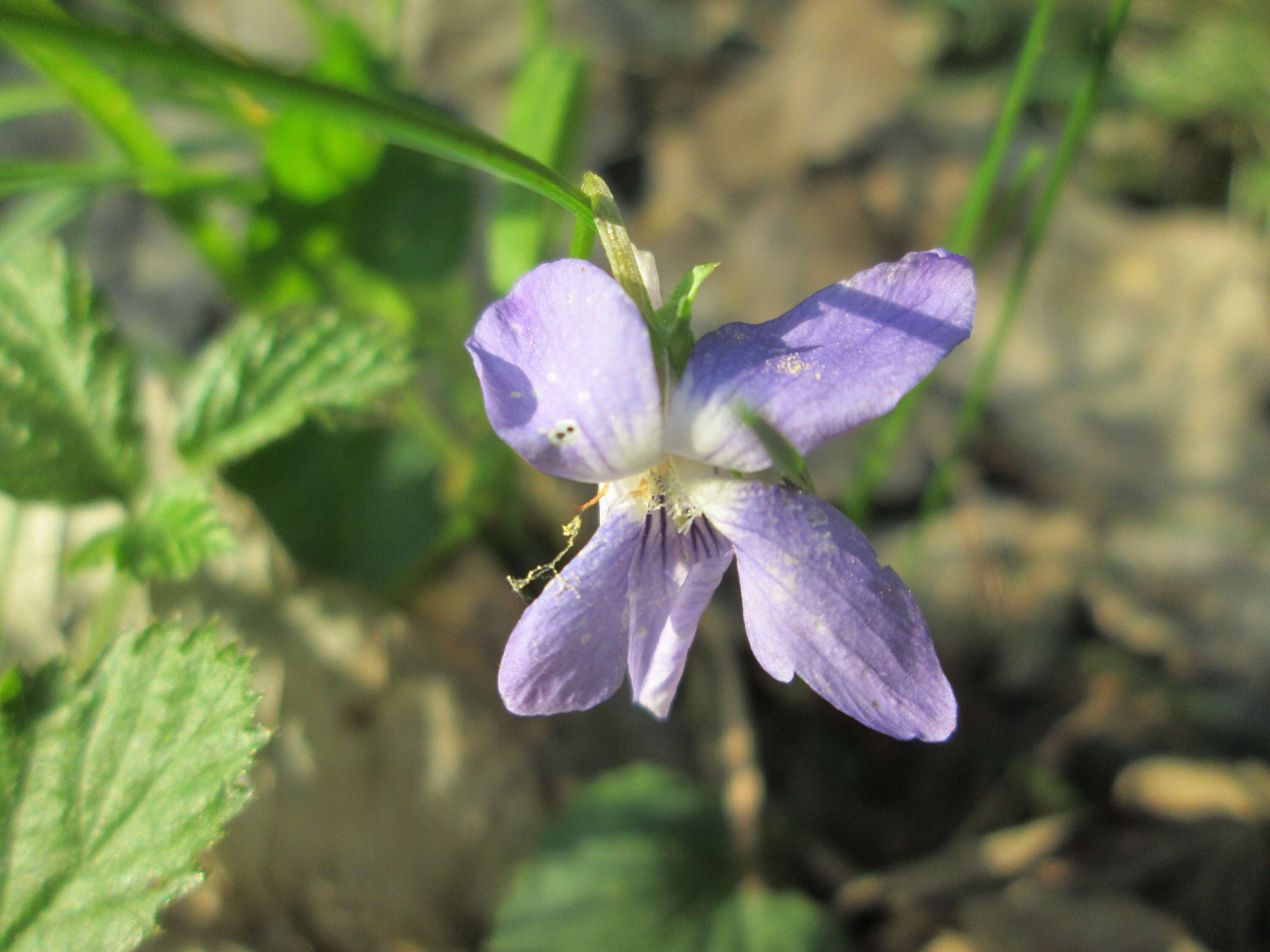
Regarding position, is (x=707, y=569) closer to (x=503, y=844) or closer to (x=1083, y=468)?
(x=503, y=844)

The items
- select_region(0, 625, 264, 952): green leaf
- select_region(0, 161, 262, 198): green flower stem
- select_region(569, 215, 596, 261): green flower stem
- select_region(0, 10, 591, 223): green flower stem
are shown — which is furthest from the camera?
select_region(0, 161, 262, 198): green flower stem

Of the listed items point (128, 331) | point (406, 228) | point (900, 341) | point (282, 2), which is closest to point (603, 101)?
point (282, 2)

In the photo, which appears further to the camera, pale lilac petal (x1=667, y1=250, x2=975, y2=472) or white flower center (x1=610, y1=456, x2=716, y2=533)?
white flower center (x1=610, y1=456, x2=716, y2=533)

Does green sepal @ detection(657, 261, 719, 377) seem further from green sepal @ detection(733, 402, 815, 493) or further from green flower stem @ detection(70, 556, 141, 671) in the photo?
green flower stem @ detection(70, 556, 141, 671)

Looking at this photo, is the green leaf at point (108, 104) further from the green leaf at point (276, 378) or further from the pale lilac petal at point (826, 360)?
the pale lilac petal at point (826, 360)

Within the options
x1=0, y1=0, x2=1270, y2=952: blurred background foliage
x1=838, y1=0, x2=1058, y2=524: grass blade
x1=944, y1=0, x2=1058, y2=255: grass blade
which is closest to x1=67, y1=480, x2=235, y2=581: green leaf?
x1=0, y1=0, x2=1270, y2=952: blurred background foliage
